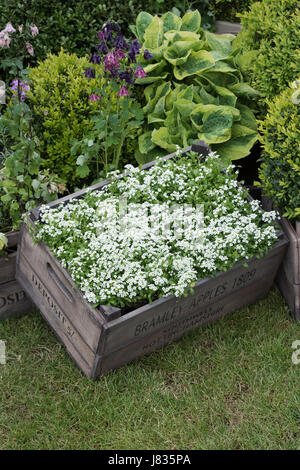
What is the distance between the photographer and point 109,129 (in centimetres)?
308

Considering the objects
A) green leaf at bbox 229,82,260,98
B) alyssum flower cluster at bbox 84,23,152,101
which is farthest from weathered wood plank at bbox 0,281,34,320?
green leaf at bbox 229,82,260,98

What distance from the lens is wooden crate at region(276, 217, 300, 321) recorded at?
2.80 m

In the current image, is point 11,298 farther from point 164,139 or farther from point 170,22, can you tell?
point 170,22

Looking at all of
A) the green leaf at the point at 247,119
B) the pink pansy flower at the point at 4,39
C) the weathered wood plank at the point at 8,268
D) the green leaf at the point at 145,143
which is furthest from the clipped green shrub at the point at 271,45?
the weathered wood plank at the point at 8,268

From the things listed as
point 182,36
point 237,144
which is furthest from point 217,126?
point 182,36

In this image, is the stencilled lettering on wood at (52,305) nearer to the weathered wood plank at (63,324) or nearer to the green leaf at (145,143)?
the weathered wood plank at (63,324)

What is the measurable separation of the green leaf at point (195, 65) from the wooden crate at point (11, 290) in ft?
4.89

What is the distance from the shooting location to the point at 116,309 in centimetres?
232

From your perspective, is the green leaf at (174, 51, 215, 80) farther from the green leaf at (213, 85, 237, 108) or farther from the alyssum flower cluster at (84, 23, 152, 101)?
the alyssum flower cluster at (84, 23, 152, 101)

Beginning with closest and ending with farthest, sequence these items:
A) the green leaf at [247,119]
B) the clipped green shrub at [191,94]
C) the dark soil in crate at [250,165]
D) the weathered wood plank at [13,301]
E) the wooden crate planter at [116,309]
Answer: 1. the wooden crate planter at [116,309]
2. the weathered wood plank at [13,301]
3. the clipped green shrub at [191,94]
4. the green leaf at [247,119]
5. the dark soil in crate at [250,165]

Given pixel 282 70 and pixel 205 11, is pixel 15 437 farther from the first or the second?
pixel 205 11

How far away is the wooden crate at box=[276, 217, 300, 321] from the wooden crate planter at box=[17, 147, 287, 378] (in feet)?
0.15

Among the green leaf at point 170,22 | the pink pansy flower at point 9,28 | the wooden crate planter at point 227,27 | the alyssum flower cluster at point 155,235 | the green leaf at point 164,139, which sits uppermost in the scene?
the pink pansy flower at point 9,28

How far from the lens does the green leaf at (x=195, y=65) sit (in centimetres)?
335
